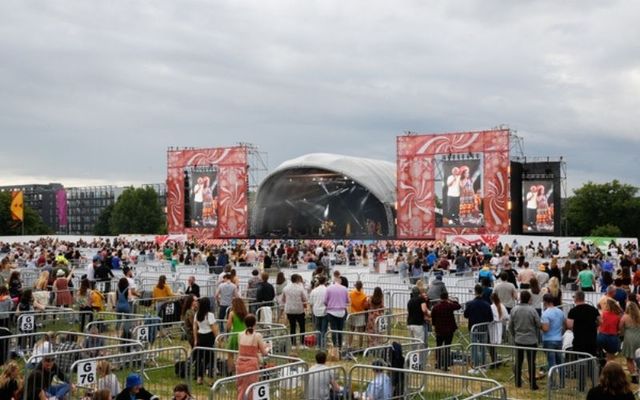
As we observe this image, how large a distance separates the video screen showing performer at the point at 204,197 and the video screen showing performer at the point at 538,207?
24086mm

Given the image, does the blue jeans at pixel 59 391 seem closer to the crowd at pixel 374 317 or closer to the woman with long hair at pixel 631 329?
the crowd at pixel 374 317

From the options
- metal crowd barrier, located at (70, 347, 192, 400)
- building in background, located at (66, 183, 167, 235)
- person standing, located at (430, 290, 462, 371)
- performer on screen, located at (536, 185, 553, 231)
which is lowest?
metal crowd barrier, located at (70, 347, 192, 400)

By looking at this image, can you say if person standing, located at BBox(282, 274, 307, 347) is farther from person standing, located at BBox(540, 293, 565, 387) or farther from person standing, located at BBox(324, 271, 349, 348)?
person standing, located at BBox(540, 293, 565, 387)

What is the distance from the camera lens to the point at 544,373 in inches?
479

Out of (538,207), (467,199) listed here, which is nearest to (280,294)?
(467,199)

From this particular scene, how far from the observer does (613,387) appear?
591 centimetres

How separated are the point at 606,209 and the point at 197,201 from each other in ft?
165

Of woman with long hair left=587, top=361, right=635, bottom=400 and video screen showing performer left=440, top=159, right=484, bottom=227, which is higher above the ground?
video screen showing performer left=440, top=159, right=484, bottom=227

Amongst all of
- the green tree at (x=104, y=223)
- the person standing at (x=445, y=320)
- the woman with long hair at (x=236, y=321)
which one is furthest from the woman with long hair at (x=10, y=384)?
the green tree at (x=104, y=223)

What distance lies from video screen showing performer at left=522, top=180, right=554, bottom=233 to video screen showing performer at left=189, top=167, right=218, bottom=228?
948 inches

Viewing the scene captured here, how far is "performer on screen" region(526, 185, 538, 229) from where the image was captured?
168 ft

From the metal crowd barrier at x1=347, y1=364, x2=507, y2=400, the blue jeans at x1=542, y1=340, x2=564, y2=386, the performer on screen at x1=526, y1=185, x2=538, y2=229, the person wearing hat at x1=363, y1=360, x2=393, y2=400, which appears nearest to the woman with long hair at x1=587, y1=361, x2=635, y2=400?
the metal crowd barrier at x1=347, y1=364, x2=507, y2=400

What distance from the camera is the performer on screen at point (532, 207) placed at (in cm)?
5131

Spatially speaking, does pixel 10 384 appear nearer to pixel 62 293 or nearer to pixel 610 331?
pixel 610 331
